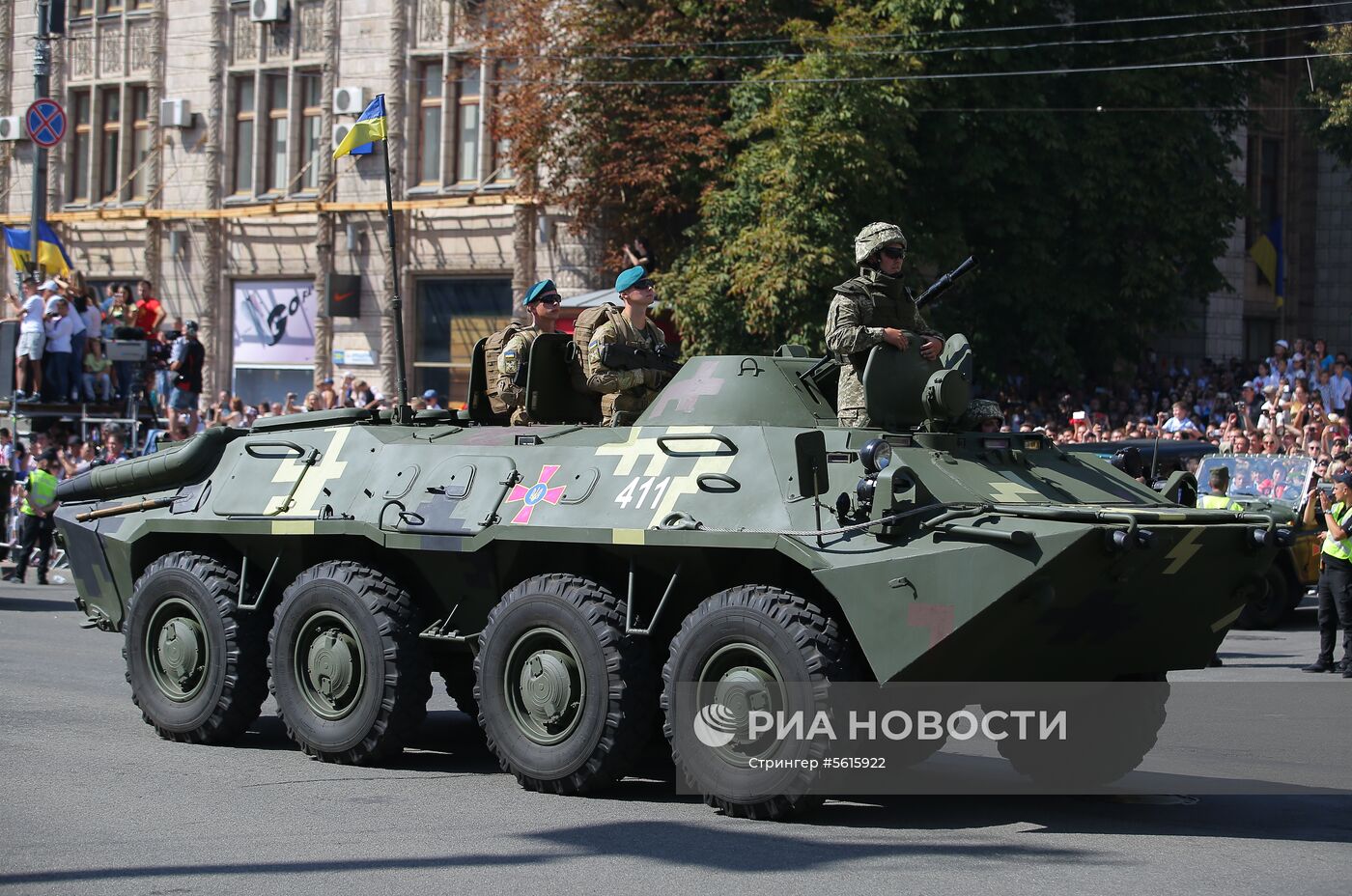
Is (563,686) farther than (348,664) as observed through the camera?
No

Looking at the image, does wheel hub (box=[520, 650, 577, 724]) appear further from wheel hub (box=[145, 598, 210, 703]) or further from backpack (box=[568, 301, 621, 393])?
wheel hub (box=[145, 598, 210, 703])

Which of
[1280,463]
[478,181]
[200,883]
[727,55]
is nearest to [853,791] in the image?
[200,883]

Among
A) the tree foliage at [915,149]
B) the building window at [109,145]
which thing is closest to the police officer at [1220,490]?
the tree foliage at [915,149]

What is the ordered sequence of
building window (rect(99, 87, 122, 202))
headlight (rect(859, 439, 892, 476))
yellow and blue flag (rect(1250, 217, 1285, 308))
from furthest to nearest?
building window (rect(99, 87, 122, 202)) → yellow and blue flag (rect(1250, 217, 1285, 308)) → headlight (rect(859, 439, 892, 476))

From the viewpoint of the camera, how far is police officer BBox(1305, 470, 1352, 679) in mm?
15469

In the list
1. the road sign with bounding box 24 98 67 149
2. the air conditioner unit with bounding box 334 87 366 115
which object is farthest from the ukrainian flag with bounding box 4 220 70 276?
the air conditioner unit with bounding box 334 87 366 115

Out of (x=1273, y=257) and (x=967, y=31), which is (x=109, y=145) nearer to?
(x=967, y=31)

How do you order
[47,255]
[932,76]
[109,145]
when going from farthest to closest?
[109,145]
[47,255]
[932,76]

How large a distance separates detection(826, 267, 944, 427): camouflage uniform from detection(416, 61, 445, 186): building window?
77.2 ft

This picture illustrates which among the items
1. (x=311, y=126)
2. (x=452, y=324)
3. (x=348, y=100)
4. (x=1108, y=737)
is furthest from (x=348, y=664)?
(x=311, y=126)

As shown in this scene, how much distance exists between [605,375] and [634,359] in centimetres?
19

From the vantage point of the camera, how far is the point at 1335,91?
28.8m

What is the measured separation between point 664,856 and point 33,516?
1619 cm

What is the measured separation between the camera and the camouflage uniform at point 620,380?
10500 mm
